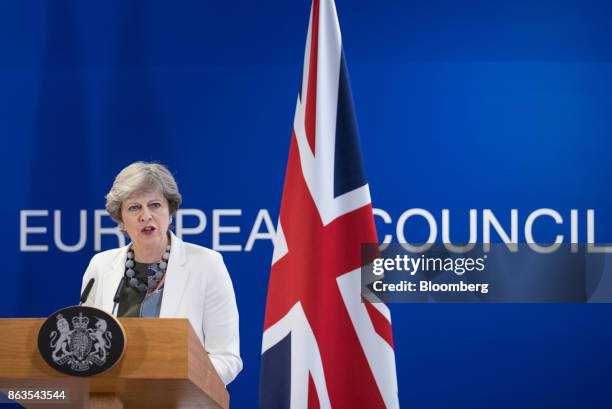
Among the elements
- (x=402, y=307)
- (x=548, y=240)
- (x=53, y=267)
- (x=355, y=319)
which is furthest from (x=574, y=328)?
(x=53, y=267)

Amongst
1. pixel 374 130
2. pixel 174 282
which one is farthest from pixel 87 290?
pixel 374 130

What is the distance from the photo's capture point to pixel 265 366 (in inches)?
142

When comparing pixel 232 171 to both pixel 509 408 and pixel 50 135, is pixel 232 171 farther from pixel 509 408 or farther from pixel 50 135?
pixel 509 408

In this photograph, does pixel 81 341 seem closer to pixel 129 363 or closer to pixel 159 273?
pixel 129 363

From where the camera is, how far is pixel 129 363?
2049 mm

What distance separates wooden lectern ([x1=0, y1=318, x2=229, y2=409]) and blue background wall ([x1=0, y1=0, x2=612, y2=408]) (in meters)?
1.99

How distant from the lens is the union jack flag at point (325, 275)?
3527mm

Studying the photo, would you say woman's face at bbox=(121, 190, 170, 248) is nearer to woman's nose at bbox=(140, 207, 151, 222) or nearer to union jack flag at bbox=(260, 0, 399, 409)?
woman's nose at bbox=(140, 207, 151, 222)

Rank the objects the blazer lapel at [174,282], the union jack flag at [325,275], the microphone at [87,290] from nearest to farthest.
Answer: the microphone at [87,290] < the blazer lapel at [174,282] < the union jack flag at [325,275]

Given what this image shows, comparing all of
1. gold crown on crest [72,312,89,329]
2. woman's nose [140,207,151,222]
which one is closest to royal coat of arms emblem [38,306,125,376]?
gold crown on crest [72,312,89,329]

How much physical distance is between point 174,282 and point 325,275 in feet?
2.20

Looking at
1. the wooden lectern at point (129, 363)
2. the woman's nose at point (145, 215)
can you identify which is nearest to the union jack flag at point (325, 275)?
the woman's nose at point (145, 215)

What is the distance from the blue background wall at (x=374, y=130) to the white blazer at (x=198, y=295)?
0.92 m

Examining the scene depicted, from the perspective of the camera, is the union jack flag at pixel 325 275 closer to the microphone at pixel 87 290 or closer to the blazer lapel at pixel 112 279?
the blazer lapel at pixel 112 279
